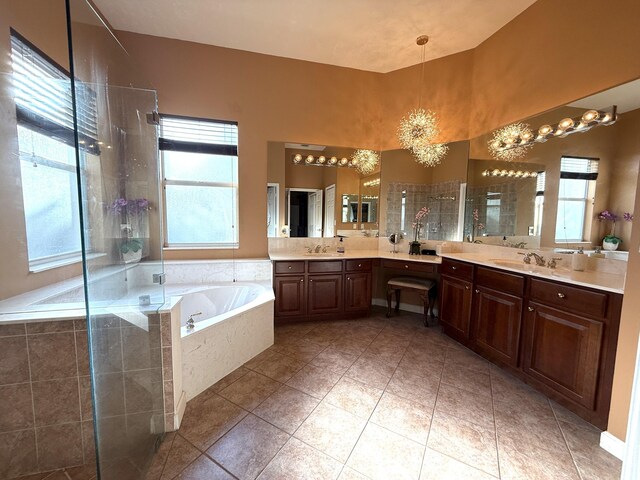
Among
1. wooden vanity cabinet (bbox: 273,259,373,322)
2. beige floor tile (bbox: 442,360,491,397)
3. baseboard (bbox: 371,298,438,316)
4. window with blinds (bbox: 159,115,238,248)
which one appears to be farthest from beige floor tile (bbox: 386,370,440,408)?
window with blinds (bbox: 159,115,238,248)

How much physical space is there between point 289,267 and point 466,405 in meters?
1.99

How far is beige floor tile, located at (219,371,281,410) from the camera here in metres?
1.79

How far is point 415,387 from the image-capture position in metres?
2.00

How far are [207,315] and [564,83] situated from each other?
3.90 metres

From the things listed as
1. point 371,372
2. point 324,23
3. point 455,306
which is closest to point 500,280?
point 455,306

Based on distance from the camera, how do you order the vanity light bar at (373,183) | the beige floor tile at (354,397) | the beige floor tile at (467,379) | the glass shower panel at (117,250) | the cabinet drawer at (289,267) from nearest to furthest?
the glass shower panel at (117,250), the beige floor tile at (354,397), the beige floor tile at (467,379), the cabinet drawer at (289,267), the vanity light bar at (373,183)

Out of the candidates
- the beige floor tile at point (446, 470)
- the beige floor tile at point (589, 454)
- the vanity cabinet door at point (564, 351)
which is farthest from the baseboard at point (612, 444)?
the beige floor tile at point (446, 470)

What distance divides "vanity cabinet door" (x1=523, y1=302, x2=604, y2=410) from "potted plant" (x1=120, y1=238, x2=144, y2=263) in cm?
282

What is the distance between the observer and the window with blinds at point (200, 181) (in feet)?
9.84

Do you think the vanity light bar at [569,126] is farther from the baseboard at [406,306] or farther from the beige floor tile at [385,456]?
the beige floor tile at [385,456]

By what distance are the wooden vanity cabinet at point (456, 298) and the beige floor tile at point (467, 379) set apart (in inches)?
16.2

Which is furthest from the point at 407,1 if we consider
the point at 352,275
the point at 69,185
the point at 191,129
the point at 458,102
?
the point at 69,185

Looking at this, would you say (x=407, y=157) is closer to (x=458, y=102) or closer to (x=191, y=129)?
(x=458, y=102)

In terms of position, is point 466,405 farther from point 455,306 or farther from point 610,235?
point 610,235
